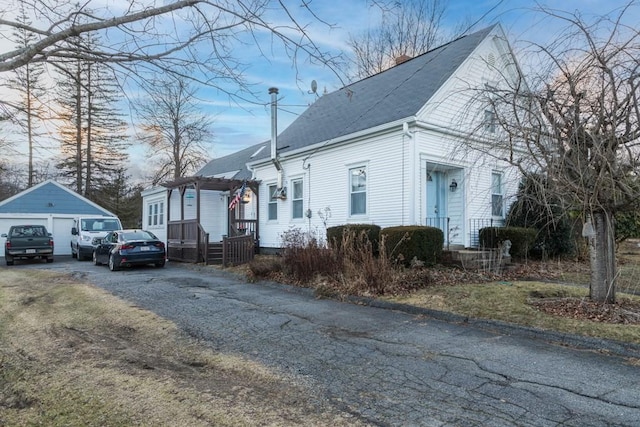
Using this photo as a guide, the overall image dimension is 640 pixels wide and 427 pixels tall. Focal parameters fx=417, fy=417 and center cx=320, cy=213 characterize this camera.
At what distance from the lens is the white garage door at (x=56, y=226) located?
80.7 ft

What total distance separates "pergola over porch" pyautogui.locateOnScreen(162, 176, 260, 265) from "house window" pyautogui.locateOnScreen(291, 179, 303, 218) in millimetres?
1901

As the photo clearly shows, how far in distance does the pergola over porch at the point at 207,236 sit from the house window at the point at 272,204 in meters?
0.71

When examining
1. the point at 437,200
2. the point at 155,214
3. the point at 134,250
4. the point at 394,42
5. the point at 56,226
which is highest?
the point at 394,42

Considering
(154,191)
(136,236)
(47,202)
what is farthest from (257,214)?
(47,202)

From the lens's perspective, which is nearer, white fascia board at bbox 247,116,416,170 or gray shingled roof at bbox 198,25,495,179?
white fascia board at bbox 247,116,416,170

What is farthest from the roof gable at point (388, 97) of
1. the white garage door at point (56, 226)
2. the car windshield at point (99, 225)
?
the white garage door at point (56, 226)

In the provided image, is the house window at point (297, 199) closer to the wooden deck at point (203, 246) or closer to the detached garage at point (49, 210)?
the wooden deck at point (203, 246)

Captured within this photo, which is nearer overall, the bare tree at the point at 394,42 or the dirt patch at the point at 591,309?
the dirt patch at the point at 591,309

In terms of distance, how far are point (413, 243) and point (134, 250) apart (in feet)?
32.6

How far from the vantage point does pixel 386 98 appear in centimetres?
1441

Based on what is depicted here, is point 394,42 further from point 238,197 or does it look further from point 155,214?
point 155,214

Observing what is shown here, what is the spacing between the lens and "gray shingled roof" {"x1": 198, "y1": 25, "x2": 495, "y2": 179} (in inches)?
510

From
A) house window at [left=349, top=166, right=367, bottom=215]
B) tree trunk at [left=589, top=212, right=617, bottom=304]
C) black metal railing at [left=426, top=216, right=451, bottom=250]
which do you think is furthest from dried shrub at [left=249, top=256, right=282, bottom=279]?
tree trunk at [left=589, top=212, right=617, bottom=304]

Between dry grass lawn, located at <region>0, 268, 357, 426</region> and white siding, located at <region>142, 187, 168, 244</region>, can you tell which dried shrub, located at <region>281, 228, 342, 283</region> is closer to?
dry grass lawn, located at <region>0, 268, 357, 426</region>
